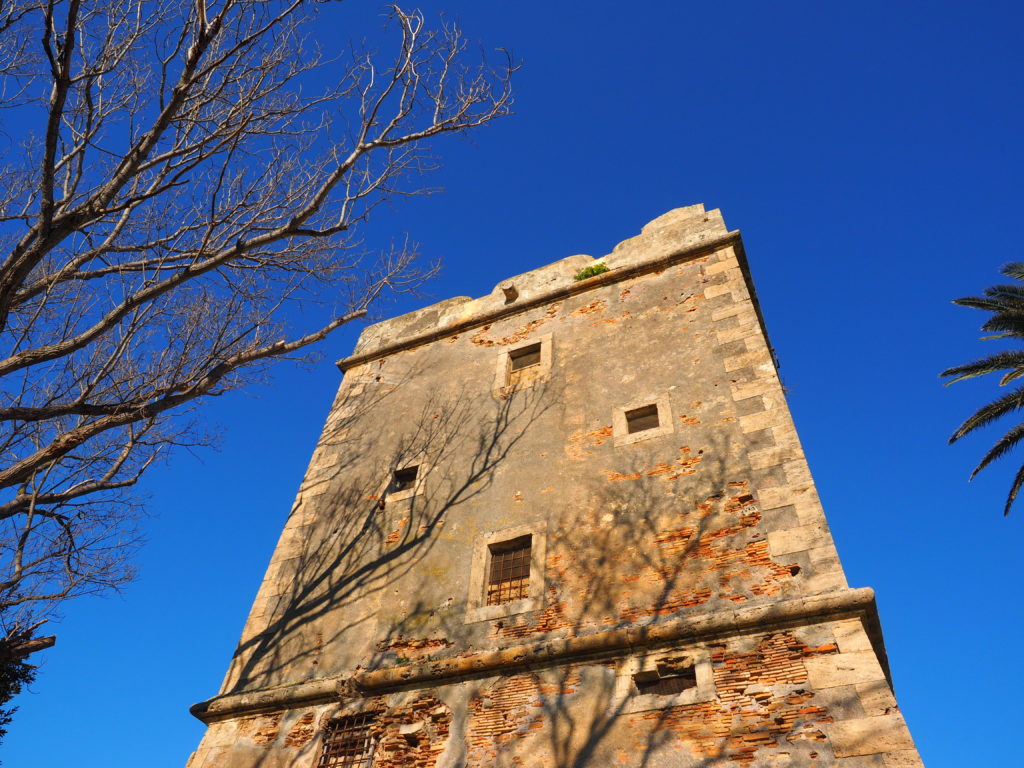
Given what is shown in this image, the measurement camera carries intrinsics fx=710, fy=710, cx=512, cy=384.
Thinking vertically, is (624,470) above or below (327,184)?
below

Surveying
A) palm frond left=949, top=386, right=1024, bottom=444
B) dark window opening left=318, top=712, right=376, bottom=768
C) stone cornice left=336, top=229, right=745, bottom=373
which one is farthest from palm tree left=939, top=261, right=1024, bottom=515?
dark window opening left=318, top=712, right=376, bottom=768

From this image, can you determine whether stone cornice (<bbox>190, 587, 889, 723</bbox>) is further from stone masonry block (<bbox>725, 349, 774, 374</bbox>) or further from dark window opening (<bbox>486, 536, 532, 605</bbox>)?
stone masonry block (<bbox>725, 349, 774, 374</bbox>)

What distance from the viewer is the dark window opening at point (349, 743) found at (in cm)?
723

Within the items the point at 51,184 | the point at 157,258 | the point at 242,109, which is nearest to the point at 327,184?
the point at 242,109

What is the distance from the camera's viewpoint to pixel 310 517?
1055 cm

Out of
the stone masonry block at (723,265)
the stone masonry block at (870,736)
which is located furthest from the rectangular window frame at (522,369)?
the stone masonry block at (870,736)

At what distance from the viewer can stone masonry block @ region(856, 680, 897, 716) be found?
5.39 metres

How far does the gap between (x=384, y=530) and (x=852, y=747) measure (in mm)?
6160

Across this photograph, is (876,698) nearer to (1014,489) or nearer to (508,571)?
(508,571)

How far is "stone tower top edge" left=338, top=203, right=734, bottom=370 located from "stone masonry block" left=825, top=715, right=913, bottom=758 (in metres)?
7.43

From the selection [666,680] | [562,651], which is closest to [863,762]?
[666,680]

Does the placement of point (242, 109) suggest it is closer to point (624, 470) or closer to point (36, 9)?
point (36, 9)

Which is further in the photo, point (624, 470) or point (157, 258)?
point (624, 470)

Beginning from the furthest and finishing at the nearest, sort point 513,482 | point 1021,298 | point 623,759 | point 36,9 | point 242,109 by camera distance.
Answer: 1. point 1021,298
2. point 513,482
3. point 242,109
4. point 36,9
5. point 623,759
